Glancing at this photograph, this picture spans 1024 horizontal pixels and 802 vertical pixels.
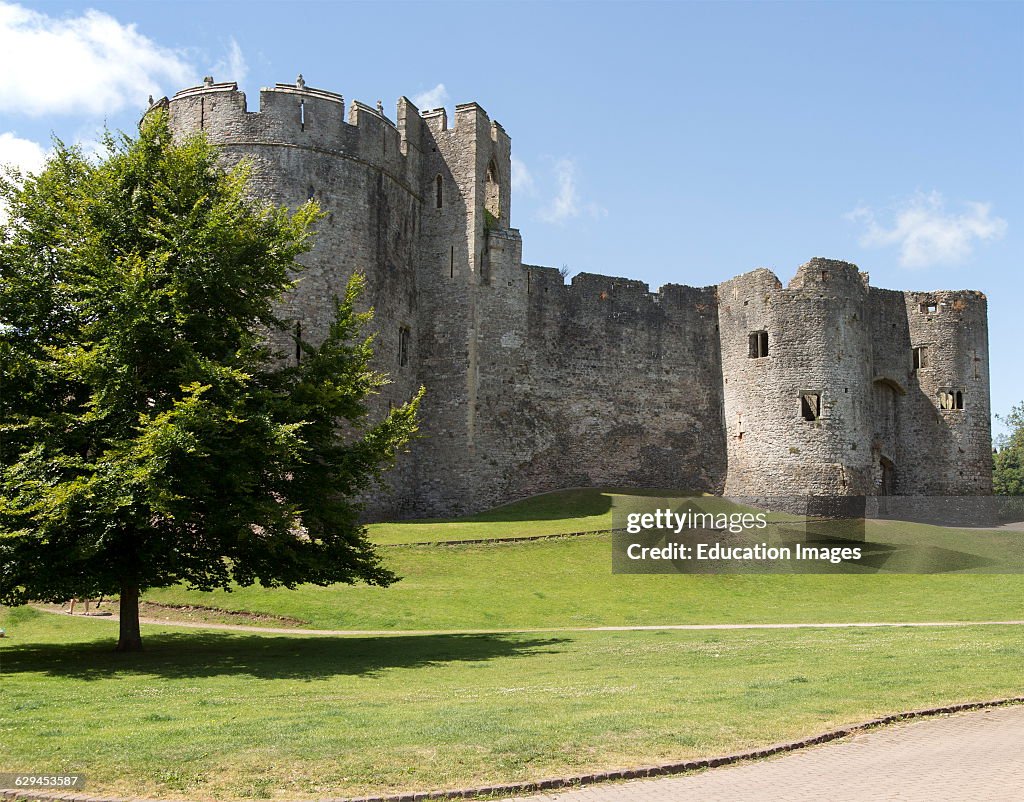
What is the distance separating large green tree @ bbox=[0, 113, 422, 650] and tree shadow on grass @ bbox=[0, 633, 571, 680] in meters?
1.20

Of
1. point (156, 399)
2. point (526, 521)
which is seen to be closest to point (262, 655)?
point (156, 399)

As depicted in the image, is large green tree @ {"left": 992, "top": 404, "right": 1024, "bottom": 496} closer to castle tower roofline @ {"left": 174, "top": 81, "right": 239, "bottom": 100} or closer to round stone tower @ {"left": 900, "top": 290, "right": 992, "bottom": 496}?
round stone tower @ {"left": 900, "top": 290, "right": 992, "bottom": 496}

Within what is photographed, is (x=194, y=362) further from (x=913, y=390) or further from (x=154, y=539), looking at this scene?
(x=913, y=390)

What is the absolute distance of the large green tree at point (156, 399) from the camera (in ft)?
59.0

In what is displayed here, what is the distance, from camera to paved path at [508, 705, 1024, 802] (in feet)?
30.6

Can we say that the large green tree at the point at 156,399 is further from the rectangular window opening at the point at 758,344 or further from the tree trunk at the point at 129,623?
the rectangular window opening at the point at 758,344

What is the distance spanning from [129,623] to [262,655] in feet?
9.61

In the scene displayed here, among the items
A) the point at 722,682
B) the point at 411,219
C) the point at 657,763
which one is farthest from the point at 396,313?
the point at 657,763

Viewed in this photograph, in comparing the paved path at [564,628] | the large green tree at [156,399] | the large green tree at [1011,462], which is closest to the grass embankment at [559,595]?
the paved path at [564,628]

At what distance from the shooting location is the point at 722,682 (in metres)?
14.6

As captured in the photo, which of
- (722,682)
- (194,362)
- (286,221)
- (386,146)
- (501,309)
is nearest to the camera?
(722,682)

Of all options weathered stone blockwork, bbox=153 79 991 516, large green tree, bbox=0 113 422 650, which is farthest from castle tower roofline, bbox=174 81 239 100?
large green tree, bbox=0 113 422 650

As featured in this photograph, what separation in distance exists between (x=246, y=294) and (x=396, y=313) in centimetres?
1880

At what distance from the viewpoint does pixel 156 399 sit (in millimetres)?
19609
